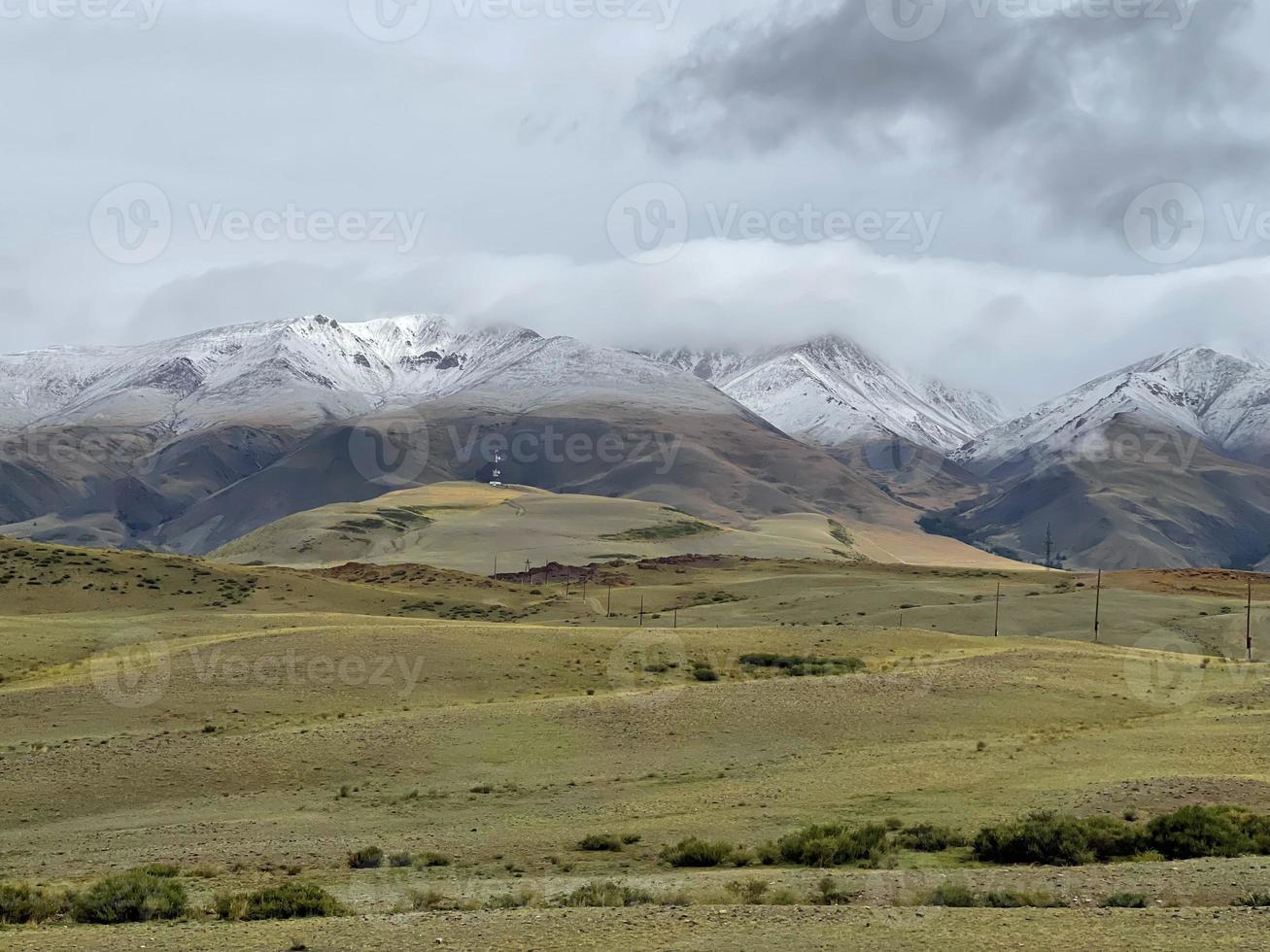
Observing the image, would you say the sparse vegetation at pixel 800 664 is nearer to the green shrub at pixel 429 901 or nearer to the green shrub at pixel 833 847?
the green shrub at pixel 833 847

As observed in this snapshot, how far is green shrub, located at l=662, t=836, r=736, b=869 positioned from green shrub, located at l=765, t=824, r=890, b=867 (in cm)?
82

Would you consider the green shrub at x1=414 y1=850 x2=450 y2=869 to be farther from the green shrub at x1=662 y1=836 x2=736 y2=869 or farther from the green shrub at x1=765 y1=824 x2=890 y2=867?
the green shrub at x1=765 y1=824 x2=890 y2=867

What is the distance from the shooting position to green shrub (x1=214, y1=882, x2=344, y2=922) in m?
18.8

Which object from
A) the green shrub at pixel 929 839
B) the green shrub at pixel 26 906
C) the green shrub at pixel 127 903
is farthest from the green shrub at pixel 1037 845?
the green shrub at pixel 26 906

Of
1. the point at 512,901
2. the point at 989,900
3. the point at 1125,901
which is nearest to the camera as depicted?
the point at 1125,901

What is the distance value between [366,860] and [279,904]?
4.64 meters

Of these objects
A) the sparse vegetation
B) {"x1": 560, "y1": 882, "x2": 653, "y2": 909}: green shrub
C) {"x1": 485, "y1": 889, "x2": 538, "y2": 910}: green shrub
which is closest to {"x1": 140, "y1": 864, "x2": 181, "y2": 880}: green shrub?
{"x1": 485, "y1": 889, "x2": 538, "y2": 910}: green shrub

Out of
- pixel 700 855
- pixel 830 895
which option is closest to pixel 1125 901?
pixel 830 895

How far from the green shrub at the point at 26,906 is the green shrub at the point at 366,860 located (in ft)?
16.6

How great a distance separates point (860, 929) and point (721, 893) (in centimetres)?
311

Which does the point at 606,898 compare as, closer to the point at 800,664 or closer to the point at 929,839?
the point at 929,839

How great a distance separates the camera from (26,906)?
19062 millimetres

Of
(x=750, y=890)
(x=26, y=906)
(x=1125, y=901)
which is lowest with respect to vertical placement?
(x=26, y=906)

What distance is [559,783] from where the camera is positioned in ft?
108
